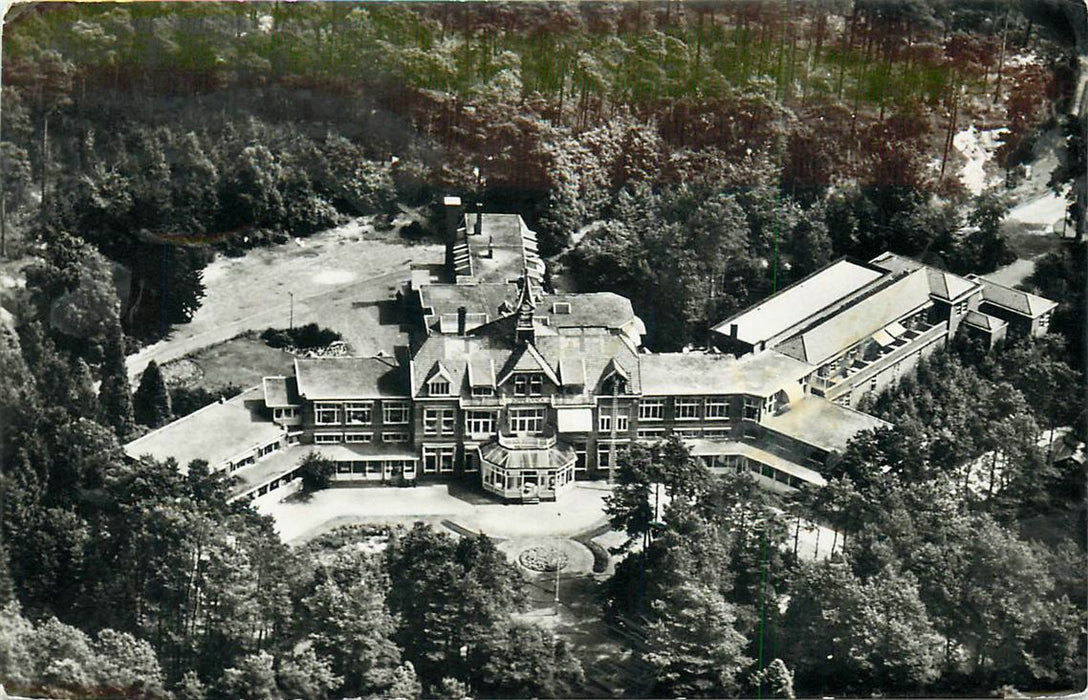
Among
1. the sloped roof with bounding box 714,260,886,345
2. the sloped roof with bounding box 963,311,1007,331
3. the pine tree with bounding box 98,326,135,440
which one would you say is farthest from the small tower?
the sloped roof with bounding box 963,311,1007,331

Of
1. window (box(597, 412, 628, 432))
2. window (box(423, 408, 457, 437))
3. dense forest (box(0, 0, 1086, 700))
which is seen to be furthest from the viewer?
window (box(597, 412, 628, 432))

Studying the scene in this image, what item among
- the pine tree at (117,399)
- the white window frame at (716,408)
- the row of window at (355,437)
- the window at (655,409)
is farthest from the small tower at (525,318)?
the pine tree at (117,399)

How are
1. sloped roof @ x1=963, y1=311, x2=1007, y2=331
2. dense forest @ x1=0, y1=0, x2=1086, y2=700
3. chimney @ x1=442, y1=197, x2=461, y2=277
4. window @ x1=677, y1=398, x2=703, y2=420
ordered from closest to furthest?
dense forest @ x1=0, y1=0, x2=1086, y2=700, window @ x1=677, y1=398, x2=703, y2=420, chimney @ x1=442, y1=197, x2=461, y2=277, sloped roof @ x1=963, y1=311, x2=1007, y2=331

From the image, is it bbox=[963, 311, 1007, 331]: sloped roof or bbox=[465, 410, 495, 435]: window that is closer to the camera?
bbox=[465, 410, 495, 435]: window

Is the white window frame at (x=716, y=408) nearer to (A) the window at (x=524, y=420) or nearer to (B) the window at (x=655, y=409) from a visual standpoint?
(B) the window at (x=655, y=409)

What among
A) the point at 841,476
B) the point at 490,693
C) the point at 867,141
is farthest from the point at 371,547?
the point at 867,141

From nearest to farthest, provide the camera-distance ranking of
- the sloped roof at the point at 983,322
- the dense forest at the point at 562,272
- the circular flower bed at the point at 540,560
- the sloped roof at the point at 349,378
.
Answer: the dense forest at the point at 562,272 → the circular flower bed at the point at 540,560 → the sloped roof at the point at 349,378 → the sloped roof at the point at 983,322

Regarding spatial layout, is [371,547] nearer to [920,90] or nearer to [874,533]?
[874,533]

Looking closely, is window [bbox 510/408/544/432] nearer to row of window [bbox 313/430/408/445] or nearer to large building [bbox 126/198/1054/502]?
large building [bbox 126/198/1054/502]
